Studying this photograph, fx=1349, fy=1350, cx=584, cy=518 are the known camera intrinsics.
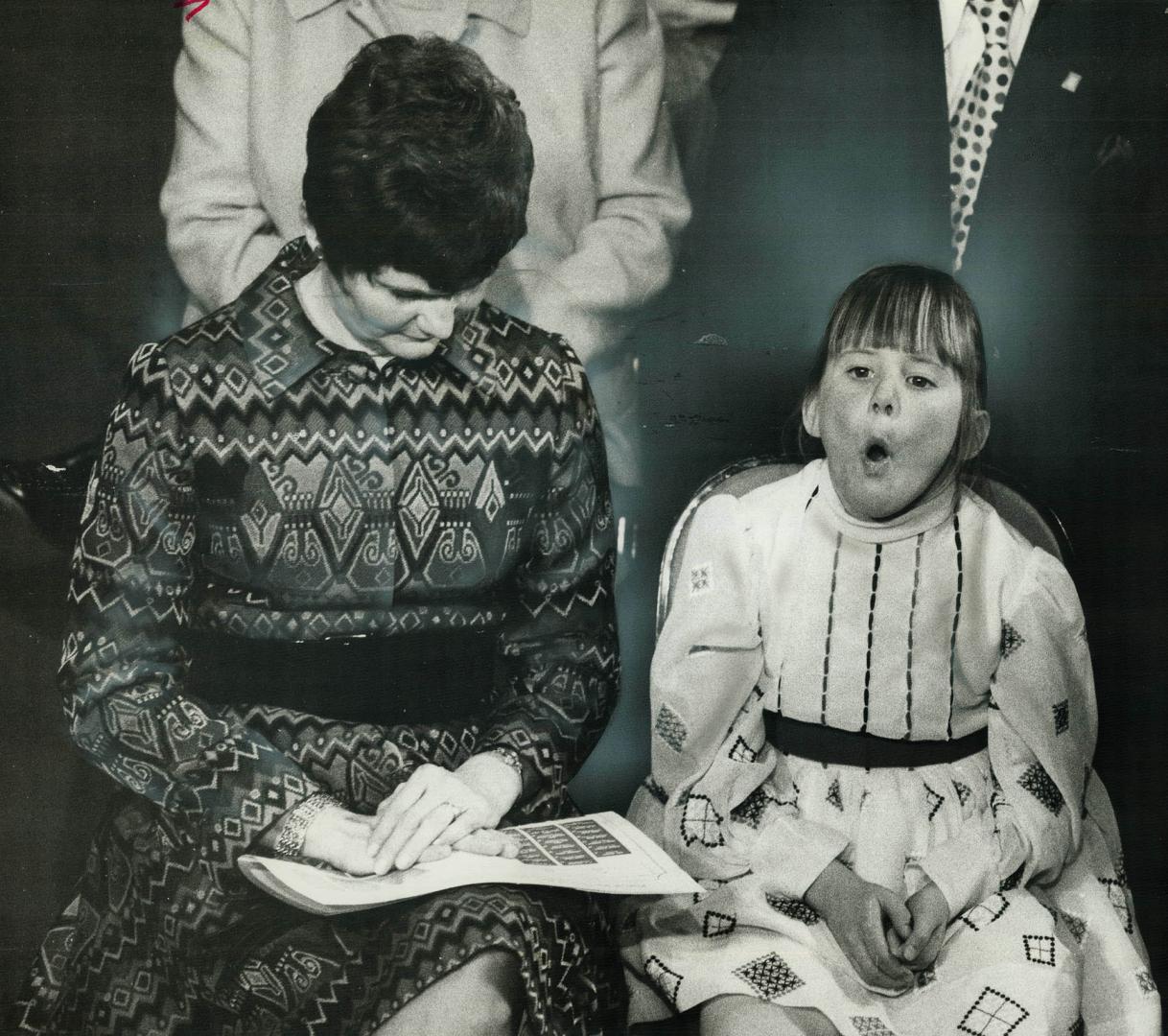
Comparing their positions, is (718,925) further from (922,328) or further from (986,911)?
(922,328)

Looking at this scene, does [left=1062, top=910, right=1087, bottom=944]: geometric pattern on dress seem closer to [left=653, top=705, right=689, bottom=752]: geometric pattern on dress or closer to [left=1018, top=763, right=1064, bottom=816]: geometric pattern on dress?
[left=1018, top=763, right=1064, bottom=816]: geometric pattern on dress

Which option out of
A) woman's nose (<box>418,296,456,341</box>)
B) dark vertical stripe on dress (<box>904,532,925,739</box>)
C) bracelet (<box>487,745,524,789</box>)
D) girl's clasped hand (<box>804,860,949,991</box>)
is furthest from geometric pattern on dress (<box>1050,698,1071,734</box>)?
woman's nose (<box>418,296,456,341</box>)

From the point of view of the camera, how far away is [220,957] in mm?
1866

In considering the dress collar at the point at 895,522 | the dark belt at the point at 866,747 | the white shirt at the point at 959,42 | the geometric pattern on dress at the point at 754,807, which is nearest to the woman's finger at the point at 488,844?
the geometric pattern on dress at the point at 754,807

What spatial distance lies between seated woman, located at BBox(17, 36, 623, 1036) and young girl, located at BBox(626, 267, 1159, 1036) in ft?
0.58

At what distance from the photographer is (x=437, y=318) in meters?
2.00

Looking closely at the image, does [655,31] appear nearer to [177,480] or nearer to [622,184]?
[622,184]

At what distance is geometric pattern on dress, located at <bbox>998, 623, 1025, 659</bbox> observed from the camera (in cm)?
196

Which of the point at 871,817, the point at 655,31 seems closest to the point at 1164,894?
the point at 871,817

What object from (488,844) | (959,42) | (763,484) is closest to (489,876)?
(488,844)

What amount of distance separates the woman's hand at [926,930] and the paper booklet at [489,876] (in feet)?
0.97

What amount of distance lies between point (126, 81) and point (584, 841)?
1342 mm

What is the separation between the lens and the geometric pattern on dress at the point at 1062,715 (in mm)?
1960

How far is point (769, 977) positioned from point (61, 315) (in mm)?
1433
